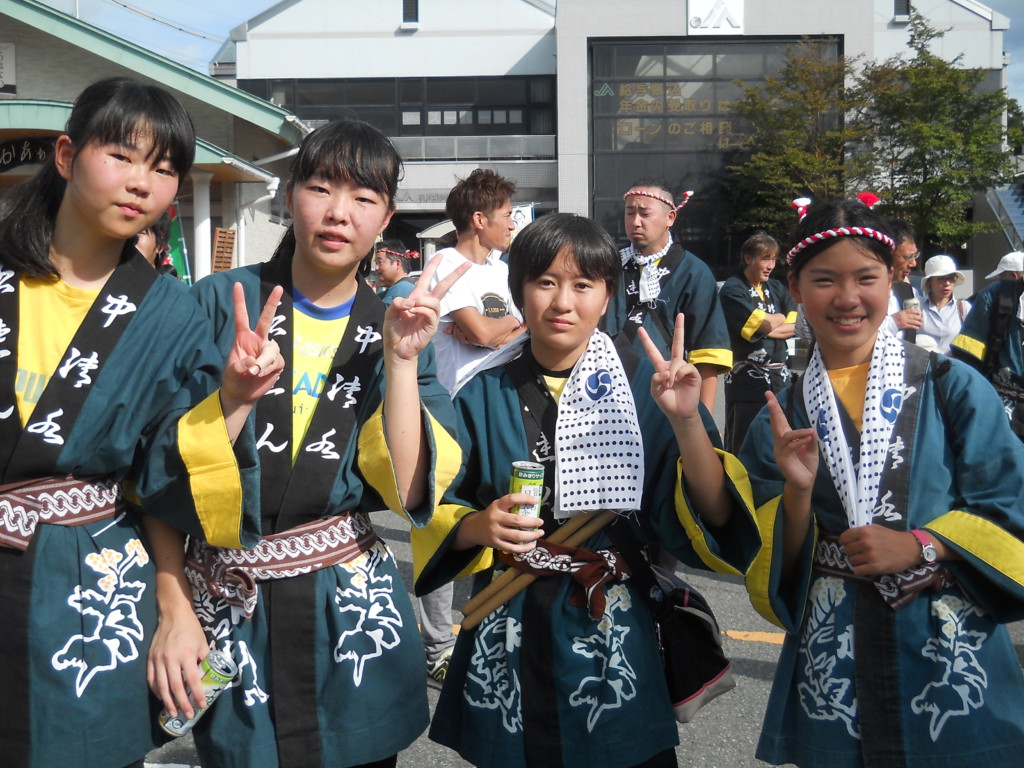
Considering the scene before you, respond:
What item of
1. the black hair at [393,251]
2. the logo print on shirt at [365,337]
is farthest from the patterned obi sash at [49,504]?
the black hair at [393,251]

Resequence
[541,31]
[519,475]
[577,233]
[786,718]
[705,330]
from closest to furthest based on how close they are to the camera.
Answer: [519,475] → [786,718] → [577,233] → [705,330] → [541,31]

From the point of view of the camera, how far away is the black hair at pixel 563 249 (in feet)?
7.11

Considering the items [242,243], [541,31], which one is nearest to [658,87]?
[541,31]

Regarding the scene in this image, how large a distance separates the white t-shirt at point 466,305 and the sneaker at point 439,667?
1143 mm

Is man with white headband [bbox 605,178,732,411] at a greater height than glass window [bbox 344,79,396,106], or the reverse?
glass window [bbox 344,79,396,106]

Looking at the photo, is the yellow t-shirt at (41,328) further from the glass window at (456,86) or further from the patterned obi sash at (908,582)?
the glass window at (456,86)

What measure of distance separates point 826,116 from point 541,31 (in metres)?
9.55

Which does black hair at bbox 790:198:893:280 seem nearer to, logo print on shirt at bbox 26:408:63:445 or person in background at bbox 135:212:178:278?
logo print on shirt at bbox 26:408:63:445

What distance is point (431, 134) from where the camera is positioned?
29.5 meters

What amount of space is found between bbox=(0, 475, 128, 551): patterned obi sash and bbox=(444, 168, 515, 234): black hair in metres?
2.74

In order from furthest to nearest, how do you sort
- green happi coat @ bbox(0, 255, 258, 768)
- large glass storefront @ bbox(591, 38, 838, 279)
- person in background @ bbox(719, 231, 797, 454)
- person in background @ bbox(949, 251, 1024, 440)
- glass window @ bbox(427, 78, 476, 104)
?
glass window @ bbox(427, 78, 476, 104), large glass storefront @ bbox(591, 38, 838, 279), person in background @ bbox(719, 231, 797, 454), person in background @ bbox(949, 251, 1024, 440), green happi coat @ bbox(0, 255, 258, 768)

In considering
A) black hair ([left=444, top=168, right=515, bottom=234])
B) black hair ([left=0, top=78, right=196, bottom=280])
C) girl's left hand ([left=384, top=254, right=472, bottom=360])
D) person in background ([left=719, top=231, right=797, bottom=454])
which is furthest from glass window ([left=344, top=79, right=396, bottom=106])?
girl's left hand ([left=384, top=254, right=472, bottom=360])

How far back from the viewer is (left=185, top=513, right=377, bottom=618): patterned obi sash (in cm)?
193

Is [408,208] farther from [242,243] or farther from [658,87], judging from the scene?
[242,243]
